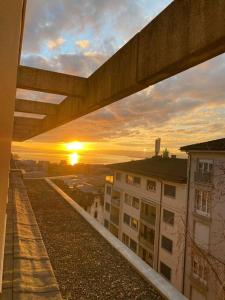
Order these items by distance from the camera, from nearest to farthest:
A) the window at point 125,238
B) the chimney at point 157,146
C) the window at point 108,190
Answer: the window at point 125,238 < the chimney at point 157,146 < the window at point 108,190

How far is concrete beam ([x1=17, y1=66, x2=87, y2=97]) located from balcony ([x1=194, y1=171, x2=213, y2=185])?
61.8ft

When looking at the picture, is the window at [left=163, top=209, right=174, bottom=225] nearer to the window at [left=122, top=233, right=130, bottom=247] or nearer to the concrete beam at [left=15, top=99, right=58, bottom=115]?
the window at [left=122, top=233, right=130, bottom=247]

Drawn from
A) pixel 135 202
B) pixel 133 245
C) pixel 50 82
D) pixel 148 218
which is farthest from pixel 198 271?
pixel 50 82

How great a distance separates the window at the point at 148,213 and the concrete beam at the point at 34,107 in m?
23.5

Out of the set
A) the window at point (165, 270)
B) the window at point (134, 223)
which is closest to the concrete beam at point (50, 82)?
the window at point (165, 270)

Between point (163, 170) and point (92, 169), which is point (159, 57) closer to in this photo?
point (163, 170)

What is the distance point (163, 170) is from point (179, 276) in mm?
11247

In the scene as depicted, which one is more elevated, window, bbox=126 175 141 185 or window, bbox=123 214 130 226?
window, bbox=126 175 141 185

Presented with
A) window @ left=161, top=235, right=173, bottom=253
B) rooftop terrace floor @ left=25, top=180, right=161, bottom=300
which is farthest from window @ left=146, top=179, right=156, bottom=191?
rooftop terrace floor @ left=25, top=180, right=161, bottom=300

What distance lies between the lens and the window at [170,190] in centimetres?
2630

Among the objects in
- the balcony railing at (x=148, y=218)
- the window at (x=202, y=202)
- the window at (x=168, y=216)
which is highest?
the window at (x=202, y=202)

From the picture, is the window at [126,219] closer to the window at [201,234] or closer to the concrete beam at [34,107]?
the window at [201,234]

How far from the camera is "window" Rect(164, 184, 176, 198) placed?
86.3 ft

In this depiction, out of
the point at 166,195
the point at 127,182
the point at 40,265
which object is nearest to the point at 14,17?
the point at 40,265
